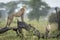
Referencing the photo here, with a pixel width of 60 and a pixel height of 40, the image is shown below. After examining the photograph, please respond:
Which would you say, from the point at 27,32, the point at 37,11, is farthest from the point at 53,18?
the point at 27,32

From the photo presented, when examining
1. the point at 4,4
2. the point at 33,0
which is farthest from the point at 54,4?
the point at 4,4

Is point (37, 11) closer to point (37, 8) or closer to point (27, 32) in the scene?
point (37, 8)

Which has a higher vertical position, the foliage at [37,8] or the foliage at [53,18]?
the foliage at [37,8]

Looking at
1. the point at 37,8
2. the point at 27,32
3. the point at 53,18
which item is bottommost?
the point at 27,32

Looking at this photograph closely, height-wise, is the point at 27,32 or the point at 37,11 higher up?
the point at 37,11

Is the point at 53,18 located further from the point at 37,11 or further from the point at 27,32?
the point at 27,32

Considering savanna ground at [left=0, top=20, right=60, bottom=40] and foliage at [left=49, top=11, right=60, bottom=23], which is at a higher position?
foliage at [left=49, top=11, right=60, bottom=23]

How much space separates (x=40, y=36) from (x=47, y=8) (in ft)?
1.27

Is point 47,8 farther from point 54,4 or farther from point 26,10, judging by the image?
point 26,10

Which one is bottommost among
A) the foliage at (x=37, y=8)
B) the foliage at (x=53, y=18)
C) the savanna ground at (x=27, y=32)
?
the savanna ground at (x=27, y=32)

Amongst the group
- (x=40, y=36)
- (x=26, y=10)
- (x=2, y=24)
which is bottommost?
(x=40, y=36)

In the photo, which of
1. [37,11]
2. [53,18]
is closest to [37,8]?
[37,11]

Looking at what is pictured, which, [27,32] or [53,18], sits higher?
[53,18]

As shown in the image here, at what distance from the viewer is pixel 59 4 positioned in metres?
2.47
